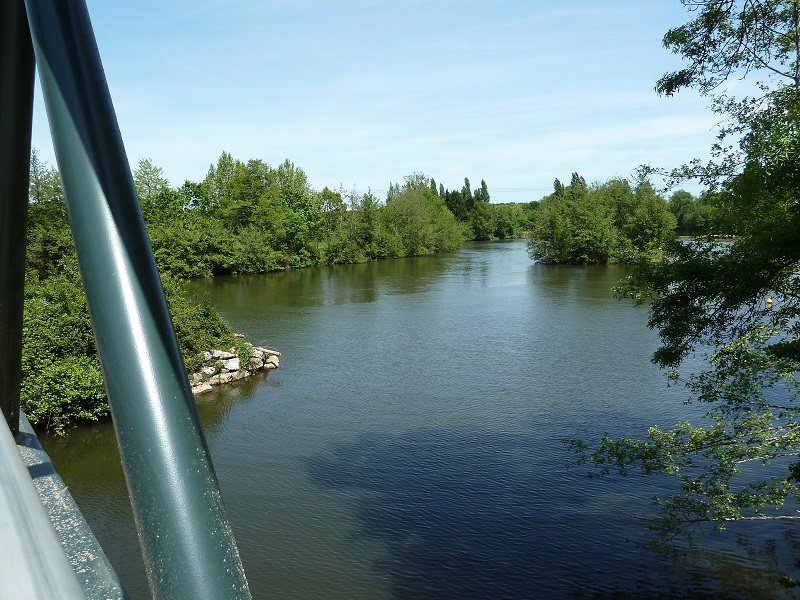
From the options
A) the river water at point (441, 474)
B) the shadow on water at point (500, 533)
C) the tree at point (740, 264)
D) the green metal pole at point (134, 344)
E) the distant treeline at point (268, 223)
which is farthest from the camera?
the distant treeline at point (268, 223)

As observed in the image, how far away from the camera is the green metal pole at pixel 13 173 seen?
1.27 metres

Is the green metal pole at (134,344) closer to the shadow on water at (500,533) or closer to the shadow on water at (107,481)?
the shadow on water at (500,533)

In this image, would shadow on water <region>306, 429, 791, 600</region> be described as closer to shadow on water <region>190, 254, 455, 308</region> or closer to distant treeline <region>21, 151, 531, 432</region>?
distant treeline <region>21, 151, 531, 432</region>

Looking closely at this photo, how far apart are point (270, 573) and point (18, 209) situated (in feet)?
25.9

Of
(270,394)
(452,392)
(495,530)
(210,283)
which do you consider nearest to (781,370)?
(495,530)

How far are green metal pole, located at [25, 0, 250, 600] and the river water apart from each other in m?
7.94

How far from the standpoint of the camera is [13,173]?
4.72ft

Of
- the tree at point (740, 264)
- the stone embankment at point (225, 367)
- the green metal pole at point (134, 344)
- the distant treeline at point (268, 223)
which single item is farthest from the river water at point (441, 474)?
the distant treeline at point (268, 223)

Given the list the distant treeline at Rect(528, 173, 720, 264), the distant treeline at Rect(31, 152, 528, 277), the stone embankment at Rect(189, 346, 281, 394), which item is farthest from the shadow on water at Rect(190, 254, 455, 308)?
the stone embankment at Rect(189, 346, 281, 394)

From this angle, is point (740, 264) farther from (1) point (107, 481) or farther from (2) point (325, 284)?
(2) point (325, 284)

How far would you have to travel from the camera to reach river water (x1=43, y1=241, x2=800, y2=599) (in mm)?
8484

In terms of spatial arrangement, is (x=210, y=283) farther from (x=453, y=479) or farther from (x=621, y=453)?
(x=621, y=453)

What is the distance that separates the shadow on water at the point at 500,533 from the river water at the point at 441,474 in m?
0.03

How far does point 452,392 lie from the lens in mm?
15727
